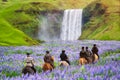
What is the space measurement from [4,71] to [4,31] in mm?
33749

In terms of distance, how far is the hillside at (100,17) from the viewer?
10333 cm

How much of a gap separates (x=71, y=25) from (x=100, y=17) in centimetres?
1125

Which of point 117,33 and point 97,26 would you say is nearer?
point 117,33

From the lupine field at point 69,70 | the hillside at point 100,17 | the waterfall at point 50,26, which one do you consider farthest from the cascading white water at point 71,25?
the lupine field at point 69,70

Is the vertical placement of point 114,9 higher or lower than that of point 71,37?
higher

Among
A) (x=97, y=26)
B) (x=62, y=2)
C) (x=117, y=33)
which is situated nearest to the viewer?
(x=117, y=33)

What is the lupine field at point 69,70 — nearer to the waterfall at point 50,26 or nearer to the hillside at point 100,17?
the hillside at point 100,17

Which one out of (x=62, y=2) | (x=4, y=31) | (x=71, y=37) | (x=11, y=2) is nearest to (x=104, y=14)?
(x=71, y=37)

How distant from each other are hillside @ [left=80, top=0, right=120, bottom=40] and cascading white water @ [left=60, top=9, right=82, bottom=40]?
8.26 ft

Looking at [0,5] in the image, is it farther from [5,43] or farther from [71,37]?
[5,43]

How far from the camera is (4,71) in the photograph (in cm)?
2030

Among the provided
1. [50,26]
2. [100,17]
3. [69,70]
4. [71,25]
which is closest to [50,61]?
[69,70]

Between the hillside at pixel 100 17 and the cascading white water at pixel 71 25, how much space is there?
252cm

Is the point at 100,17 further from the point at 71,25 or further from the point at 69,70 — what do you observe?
the point at 69,70
